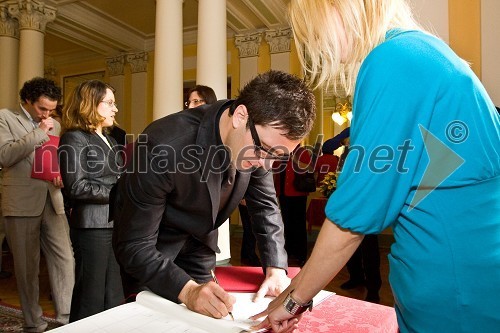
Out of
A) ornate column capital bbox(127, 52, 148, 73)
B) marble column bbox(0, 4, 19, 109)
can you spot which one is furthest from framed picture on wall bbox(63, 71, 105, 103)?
marble column bbox(0, 4, 19, 109)

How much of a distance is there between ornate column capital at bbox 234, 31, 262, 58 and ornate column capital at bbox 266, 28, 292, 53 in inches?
10.8

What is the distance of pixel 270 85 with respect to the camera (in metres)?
1.43

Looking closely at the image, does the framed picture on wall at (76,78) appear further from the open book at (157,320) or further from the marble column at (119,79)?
the open book at (157,320)

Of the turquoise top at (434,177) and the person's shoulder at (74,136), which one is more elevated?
the person's shoulder at (74,136)

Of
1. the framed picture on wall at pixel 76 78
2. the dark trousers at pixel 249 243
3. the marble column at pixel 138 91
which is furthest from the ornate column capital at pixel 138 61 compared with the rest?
the dark trousers at pixel 249 243

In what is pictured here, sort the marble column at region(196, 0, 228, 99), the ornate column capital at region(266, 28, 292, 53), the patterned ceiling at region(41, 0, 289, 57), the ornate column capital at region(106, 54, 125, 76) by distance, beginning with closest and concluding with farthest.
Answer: the marble column at region(196, 0, 228, 99)
the patterned ceiling at region(41, 0, 289, 57)
the ornate column capital at region(266, 28, 292, 53)
the ornate column capital at region(106, 54, 125, 76)

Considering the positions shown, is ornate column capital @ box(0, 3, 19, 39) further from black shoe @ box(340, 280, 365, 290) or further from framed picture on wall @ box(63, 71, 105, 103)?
black shoe @ box(340, 280, 365, 290)

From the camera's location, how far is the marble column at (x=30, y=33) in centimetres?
724

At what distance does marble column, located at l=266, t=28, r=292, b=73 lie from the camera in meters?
8.78

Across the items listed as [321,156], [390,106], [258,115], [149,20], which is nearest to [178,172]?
[258,115]

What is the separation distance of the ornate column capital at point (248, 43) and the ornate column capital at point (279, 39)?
274 millimetres

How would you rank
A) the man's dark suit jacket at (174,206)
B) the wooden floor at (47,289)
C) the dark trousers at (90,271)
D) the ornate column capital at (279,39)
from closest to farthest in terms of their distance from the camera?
the man's dark suit jacket at (174,206) < the dark trousers at (90,271) < the wooden floor at (47,289) < the ornate column capital at (279,39)

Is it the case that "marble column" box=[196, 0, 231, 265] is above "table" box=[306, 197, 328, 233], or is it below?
above

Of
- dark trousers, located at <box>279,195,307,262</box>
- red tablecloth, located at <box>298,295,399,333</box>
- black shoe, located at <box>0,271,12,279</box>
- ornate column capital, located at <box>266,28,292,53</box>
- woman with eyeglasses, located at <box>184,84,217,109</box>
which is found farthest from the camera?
ornate column capital, located at <box>266,28,292,53</box>
